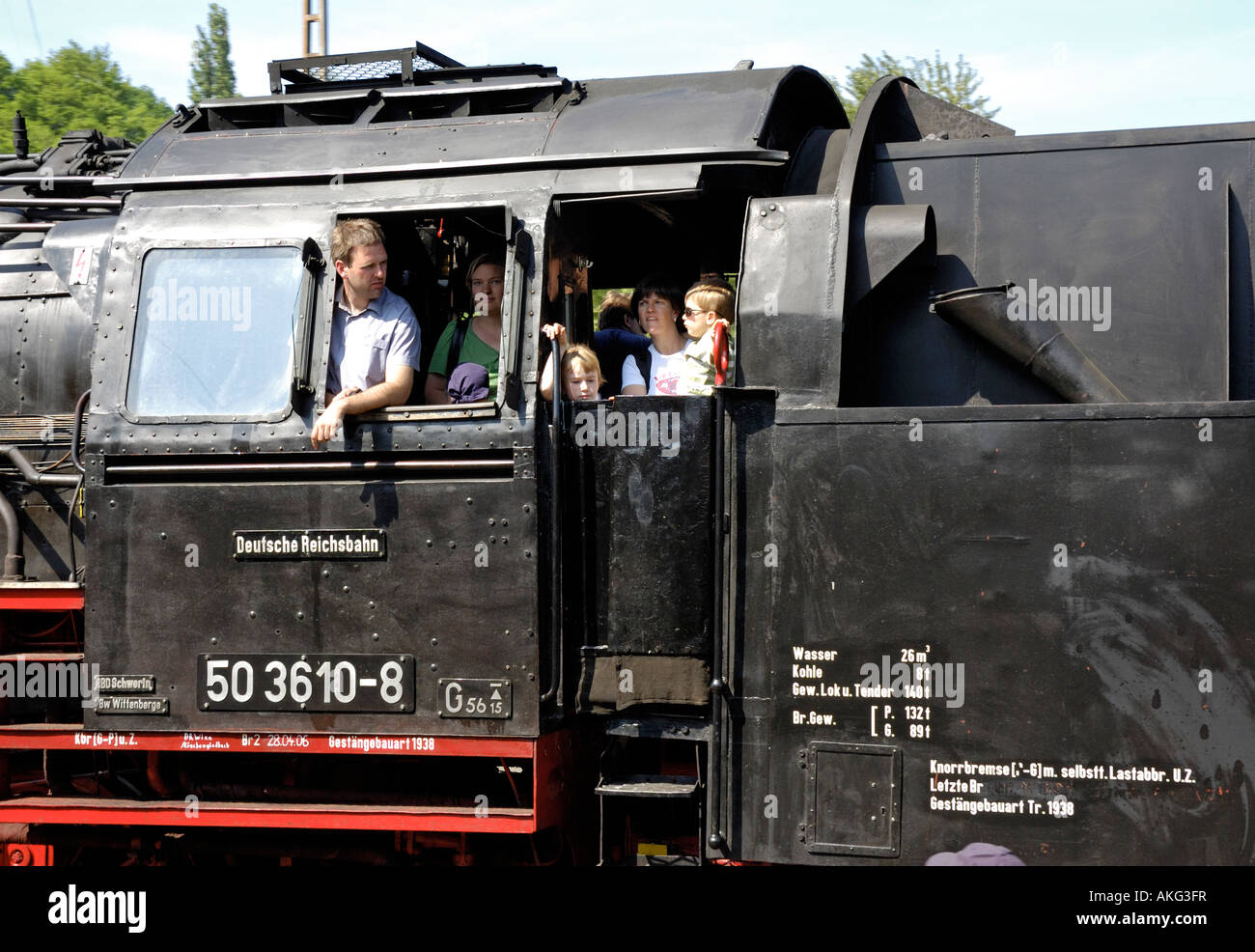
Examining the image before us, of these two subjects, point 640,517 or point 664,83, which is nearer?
point 640,517

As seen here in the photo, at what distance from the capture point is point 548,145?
5148 mm

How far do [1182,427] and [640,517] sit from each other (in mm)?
1947

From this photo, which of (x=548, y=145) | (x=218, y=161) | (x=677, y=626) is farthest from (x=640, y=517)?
(x=218, y=161)

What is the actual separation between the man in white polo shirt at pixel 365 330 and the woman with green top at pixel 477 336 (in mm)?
A: 169

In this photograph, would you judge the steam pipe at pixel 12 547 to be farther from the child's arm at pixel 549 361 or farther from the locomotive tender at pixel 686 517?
the child's arm at pixel 549 361

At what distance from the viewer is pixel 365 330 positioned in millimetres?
5113

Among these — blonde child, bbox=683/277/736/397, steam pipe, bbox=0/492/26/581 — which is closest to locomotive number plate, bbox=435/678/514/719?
blonde child, bbox=683/277/736/397

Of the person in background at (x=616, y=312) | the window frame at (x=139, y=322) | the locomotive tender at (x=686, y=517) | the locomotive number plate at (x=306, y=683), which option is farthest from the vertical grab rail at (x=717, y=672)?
the person in background at (x=616, y=312)

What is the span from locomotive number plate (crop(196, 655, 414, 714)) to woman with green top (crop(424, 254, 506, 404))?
1.14 metres

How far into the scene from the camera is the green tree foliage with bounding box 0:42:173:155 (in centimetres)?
3400

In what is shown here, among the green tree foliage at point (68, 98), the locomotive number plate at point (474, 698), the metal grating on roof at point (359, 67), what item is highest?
the green tree foliage at point (68, 98)

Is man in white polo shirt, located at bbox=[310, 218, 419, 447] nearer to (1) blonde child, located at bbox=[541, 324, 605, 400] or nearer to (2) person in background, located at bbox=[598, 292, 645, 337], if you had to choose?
(1) blonde child, located at bbox=[541, 324, 605, 400]

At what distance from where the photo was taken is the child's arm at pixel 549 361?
4.88 metres

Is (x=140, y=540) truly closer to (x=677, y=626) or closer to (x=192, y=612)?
(x=192, y=612)
